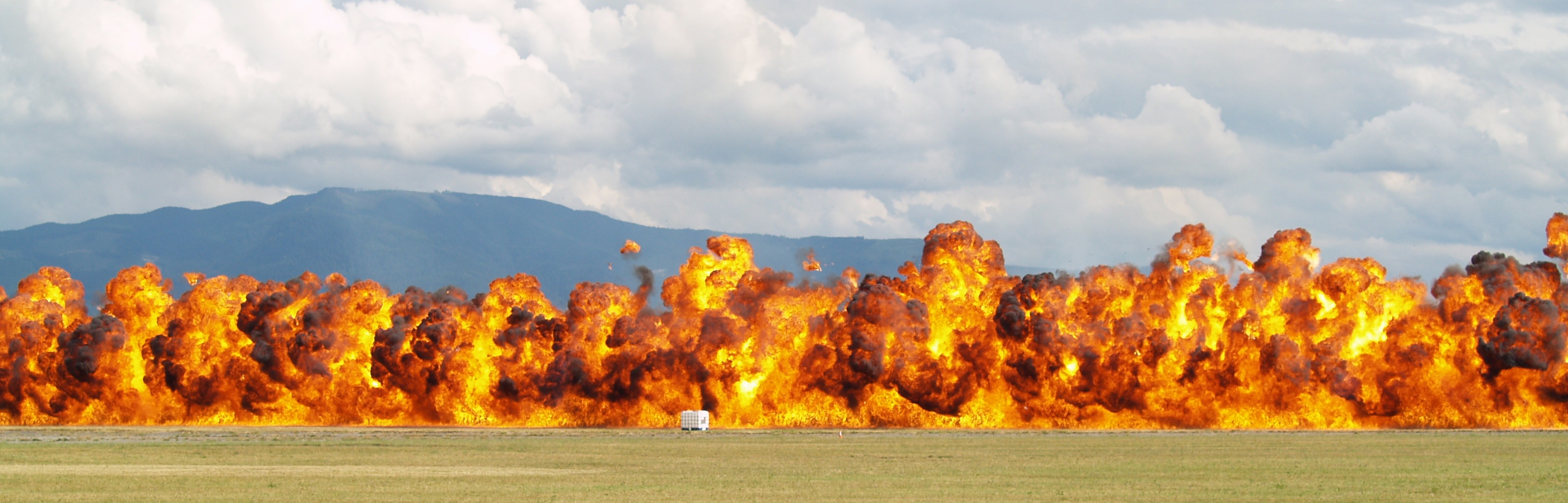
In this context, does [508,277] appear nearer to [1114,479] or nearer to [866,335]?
[866,335]

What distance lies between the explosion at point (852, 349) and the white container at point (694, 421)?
828 centimetres

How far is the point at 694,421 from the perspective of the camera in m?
96.6

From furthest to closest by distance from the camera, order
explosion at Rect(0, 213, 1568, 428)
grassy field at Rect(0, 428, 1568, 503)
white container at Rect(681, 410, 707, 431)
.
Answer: explosion at Rect(0, 213, 1568, 428), white container at Rect(681, 410, 707, 431), grassy field at Rect(0, 428, 1568, 503)

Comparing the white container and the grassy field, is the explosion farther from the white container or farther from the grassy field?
the grassy field

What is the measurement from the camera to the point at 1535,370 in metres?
96.0

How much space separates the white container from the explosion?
8284 millimetres

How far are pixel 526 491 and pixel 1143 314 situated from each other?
218 ft

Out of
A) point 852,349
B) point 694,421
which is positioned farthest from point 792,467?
point 852,349

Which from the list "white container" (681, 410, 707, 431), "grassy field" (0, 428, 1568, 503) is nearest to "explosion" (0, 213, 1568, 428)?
"white container" (681, 410, 707, 431)

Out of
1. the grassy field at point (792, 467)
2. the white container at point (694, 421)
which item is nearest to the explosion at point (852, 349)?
the white container at point (694, 421)

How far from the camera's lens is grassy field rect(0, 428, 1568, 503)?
44.0 meters

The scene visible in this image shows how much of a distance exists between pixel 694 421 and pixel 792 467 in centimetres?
4049

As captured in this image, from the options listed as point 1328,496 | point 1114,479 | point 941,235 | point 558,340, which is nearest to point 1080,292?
point 941,235

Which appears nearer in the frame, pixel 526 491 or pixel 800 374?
pixel 526 491
